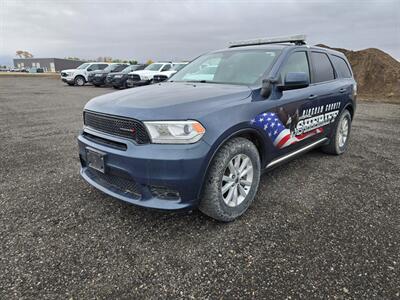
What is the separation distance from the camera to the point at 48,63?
83500 mm

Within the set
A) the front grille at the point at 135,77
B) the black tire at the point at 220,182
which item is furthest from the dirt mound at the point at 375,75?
the black tire at the point at 220,182

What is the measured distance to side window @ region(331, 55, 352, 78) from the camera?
15.1 ft

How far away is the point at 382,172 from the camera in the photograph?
410 cm

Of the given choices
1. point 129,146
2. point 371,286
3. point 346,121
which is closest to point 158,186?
point 129,146

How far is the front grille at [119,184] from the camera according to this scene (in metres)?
2.42

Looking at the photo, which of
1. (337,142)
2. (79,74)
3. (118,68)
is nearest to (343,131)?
(337,142)

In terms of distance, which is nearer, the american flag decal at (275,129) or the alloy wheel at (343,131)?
the american flag decal at (275,129)

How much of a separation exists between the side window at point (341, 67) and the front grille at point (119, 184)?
3.91 metres

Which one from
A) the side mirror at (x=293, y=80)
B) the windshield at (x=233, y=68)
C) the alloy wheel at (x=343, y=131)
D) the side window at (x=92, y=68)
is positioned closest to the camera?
the side mirror at (x=293, y=80)

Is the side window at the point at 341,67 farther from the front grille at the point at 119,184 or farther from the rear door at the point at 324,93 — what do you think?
the front grille at the point at 119,184

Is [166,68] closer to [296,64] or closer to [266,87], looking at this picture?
[296,64]

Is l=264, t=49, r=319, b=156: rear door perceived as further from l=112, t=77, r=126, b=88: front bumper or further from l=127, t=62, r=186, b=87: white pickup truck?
l=112, t=77, r=126, b=88: front bumper

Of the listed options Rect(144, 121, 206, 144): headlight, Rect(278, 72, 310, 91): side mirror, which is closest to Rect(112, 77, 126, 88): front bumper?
Rect(278, 72, 310, 91): side mirror

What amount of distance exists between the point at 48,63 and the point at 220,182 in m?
96.6
